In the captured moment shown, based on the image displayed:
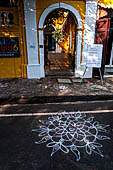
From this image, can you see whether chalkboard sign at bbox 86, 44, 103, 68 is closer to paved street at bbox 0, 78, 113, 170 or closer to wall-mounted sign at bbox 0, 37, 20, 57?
paved street at bbox 0, 78, 113, 170

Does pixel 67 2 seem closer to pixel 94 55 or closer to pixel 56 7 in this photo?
pixel 56 7

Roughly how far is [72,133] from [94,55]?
4.02m

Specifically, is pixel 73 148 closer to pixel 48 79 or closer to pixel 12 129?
pixel 12 129

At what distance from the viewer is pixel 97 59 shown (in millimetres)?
6270

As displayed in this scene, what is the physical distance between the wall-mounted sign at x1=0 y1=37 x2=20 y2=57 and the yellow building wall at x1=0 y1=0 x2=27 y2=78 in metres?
0.15

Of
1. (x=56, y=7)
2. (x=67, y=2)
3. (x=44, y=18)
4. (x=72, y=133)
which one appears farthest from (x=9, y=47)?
(x=72, y=133)

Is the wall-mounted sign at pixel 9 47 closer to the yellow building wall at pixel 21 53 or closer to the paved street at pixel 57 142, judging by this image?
the yellow building wall at pixel 21 53

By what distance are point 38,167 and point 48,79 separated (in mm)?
5114

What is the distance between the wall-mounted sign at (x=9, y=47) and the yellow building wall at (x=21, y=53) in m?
0.15

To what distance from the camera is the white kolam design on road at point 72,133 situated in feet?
9.68

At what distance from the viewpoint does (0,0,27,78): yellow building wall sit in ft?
21.5

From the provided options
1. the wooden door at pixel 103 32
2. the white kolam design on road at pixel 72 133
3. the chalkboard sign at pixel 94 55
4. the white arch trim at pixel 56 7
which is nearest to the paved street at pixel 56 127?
the white kolam design on road at pixel 72 133

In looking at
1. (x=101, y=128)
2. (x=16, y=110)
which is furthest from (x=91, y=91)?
(x=16, y=110)

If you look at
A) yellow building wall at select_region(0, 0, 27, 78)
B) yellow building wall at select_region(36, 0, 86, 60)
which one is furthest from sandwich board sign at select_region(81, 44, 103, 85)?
yellow building wall at select_region(0, 0, 27, 78)
